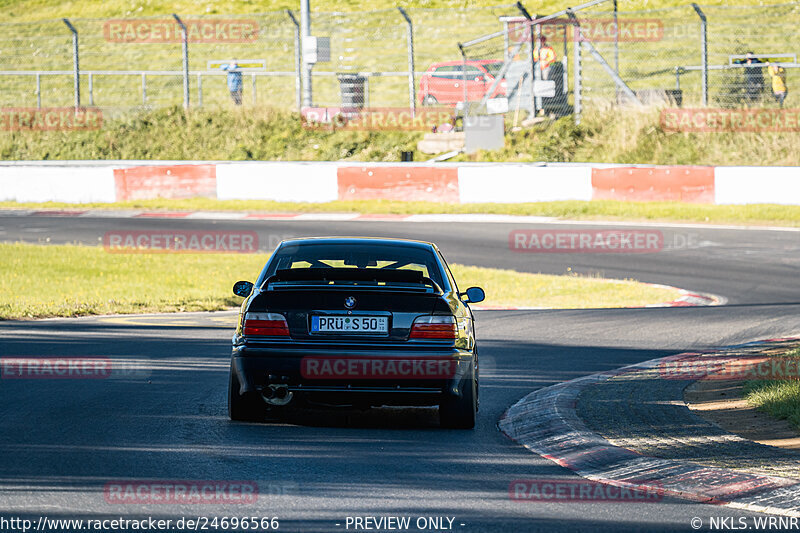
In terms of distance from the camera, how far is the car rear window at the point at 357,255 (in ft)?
29.0

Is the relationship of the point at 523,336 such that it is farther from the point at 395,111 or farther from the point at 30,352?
the point at 395,111

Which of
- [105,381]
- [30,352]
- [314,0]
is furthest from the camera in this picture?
[314,0]

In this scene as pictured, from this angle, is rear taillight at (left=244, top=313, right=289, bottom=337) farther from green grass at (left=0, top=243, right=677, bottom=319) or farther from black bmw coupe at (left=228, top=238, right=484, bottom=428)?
green grass at (left=0, top=243, right=677, bottom=319)

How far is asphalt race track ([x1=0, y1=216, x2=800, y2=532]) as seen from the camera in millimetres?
5945

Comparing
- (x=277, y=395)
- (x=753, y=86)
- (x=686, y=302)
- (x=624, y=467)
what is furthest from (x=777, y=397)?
(x=753, y=86)

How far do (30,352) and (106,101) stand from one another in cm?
2875

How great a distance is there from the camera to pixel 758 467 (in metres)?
6.76

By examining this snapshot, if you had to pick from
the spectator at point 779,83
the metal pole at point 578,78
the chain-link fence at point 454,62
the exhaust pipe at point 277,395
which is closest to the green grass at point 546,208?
the chain-link fence at point 454,62

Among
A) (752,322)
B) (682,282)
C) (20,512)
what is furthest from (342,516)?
(682,282)

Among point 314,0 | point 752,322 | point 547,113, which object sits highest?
point 314,0

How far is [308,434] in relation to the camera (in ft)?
26.0

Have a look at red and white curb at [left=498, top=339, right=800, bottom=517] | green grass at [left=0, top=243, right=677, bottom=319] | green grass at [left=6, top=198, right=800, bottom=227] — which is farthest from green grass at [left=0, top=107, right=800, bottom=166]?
red and white curb at [left=498, top=339, right=800, bottom=517]

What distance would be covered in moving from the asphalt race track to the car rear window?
1.09 m

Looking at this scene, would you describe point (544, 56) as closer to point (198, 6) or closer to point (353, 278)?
point (353, 278)
